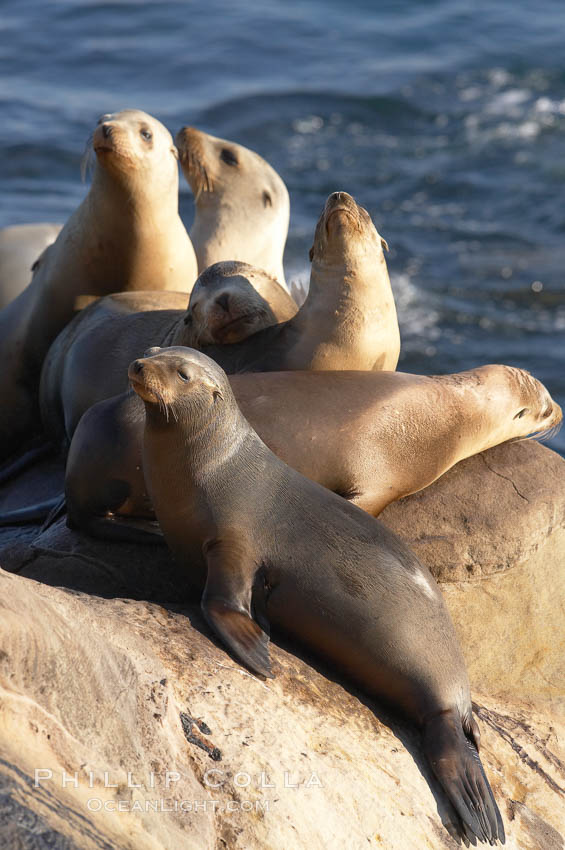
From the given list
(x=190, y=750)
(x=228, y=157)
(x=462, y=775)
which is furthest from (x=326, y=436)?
(x=228, y=157)

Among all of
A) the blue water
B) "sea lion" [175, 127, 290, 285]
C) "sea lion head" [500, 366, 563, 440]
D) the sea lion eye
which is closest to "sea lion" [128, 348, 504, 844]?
"sea lion head" [500, 366, 563, 440]

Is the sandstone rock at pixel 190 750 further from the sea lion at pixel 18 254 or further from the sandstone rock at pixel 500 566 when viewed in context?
the sea lion at pixel 18 254

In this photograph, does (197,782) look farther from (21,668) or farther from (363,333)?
(363,333)

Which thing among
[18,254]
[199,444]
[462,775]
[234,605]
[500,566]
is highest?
[199,444]

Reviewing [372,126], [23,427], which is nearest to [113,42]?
[372,126]

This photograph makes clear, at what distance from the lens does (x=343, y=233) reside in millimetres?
5172

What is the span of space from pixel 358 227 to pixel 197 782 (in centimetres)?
287

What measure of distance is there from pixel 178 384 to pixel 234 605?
2.74 feet

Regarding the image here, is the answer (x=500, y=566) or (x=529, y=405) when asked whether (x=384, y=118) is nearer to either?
(x=529, y=405)

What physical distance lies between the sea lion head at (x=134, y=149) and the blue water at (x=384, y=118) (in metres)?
4.40

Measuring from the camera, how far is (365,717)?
3.86 meters

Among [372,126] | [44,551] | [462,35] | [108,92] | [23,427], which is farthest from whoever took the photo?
[462,35]

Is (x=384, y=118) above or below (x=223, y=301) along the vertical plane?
below

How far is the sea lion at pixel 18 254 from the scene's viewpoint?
794cm
